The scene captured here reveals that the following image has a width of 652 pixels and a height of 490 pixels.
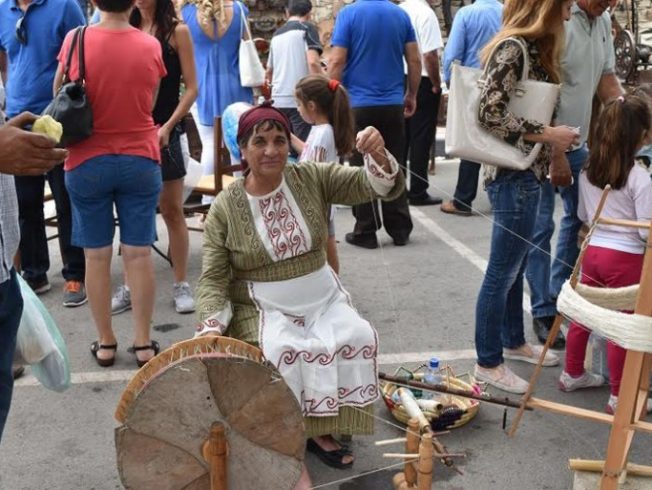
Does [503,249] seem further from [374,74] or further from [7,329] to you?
[374,74]

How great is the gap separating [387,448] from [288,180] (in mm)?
1089

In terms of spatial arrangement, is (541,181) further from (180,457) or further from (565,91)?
(180,457)

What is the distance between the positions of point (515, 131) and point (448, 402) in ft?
3.68

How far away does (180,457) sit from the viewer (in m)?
2.20

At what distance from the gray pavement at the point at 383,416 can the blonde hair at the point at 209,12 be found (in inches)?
69.6

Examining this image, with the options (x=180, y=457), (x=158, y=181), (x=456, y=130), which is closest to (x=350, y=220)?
(x=158, y=181)

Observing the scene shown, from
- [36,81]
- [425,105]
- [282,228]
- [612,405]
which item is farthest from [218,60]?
[612,405]

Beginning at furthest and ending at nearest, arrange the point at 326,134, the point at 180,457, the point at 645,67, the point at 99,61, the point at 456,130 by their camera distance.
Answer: the point at 645,67, the point at 326,134, the point at 99,61, the point at 456,130, the point at 180,457

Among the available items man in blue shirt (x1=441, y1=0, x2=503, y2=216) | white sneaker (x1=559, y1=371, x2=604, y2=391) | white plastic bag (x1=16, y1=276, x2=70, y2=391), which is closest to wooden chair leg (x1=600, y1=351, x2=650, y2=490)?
white sneaker (x1=559, y1=371, x2=604, y2=391)

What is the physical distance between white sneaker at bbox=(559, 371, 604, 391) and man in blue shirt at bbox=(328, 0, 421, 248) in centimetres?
220

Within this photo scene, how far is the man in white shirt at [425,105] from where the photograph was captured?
261 inches

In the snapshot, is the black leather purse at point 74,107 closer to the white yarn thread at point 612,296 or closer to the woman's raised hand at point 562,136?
the woman's raised hand at point 562,136

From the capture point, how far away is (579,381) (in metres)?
3.49

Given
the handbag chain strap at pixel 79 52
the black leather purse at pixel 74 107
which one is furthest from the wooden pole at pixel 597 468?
the handbag chain strap at pixel 79 52
